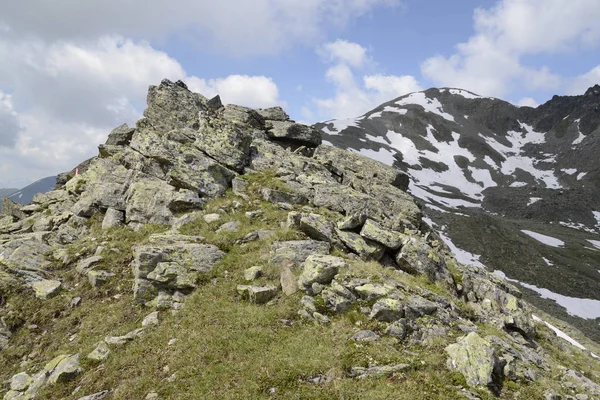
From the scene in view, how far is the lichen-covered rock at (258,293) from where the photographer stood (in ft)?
47.5

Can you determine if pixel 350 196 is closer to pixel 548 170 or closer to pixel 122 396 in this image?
pixel 122 396

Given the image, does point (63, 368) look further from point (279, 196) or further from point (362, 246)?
point (279, 196)

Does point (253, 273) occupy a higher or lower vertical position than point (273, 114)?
lower

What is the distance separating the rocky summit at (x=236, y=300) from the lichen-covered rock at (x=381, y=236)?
81 mm

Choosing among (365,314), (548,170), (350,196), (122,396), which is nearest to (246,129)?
(350,196)

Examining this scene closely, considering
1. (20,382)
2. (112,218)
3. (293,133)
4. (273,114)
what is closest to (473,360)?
(20,382)

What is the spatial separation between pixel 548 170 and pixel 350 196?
700 ft

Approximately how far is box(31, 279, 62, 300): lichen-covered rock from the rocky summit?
0.29 feet

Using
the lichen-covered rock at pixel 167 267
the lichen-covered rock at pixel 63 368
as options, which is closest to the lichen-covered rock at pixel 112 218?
the lichen-covered rock at pixel 167 267

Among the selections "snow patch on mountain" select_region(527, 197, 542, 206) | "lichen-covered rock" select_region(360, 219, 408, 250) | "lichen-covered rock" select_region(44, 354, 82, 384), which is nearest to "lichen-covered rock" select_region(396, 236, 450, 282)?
"lichen-covered rock" select_region(360, 219, 408, 250)

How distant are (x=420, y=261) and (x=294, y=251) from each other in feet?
22.9

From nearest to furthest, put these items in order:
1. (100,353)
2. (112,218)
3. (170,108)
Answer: (100,353), (112,218), (170,108)

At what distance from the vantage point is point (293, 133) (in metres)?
37.6

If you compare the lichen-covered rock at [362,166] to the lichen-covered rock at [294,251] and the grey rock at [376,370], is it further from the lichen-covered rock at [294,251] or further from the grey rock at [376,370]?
the grey rock at [376,370]
